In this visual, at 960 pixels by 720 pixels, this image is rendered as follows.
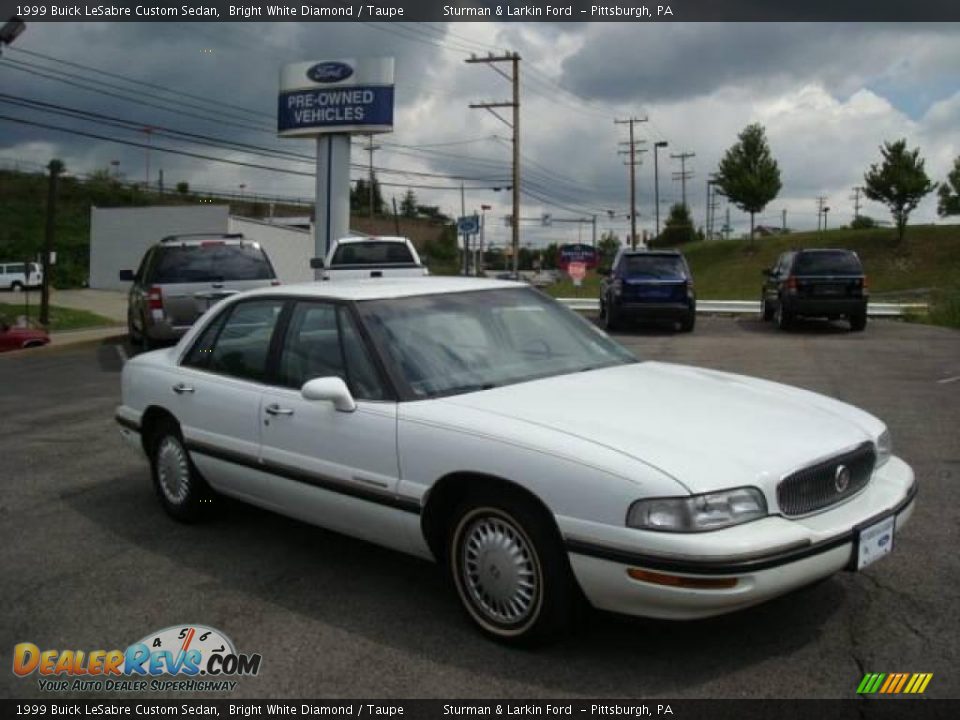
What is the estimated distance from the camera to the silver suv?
13.3 m

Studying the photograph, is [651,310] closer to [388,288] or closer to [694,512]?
[388,288]

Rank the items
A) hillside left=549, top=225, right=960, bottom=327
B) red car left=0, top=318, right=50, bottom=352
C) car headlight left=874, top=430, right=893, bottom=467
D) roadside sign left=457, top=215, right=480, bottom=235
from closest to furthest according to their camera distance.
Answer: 1. car headlight left=874, top=430, right=893, bottom=467
2. red car left=0, top=318, right=50, bottom=352
3. roadside sign left=457, top=215, right=480, bottom=235
4. hillside left=549, top=225, right=960, bottom=327

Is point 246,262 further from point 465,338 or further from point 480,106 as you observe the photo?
point 480,106

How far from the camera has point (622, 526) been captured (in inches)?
129

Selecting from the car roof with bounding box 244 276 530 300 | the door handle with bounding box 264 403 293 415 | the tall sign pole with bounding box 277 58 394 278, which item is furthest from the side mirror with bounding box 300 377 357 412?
the tall sign pole with bounding box 277 58 394 278

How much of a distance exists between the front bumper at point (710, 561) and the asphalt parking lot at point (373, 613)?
12.6 inches

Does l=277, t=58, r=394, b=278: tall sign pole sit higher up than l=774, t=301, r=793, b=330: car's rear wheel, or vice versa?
l=277, t=58, r=394, b=278: tall sign pole

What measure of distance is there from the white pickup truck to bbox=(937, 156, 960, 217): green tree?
38855mm

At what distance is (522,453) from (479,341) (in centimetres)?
114

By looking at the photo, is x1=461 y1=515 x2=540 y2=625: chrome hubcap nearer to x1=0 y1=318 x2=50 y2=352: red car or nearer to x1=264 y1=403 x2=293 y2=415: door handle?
x1=264 y1=403 x2=293 y2=415: door handle

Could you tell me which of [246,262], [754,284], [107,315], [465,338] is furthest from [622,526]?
[754,284]

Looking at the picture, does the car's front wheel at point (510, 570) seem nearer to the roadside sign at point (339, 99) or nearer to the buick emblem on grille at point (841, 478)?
the buick emblem on grille at point (841, 478)

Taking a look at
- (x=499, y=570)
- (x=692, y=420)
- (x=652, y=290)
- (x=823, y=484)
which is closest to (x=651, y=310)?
(x=652, y=290)

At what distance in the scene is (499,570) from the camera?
3.68m
